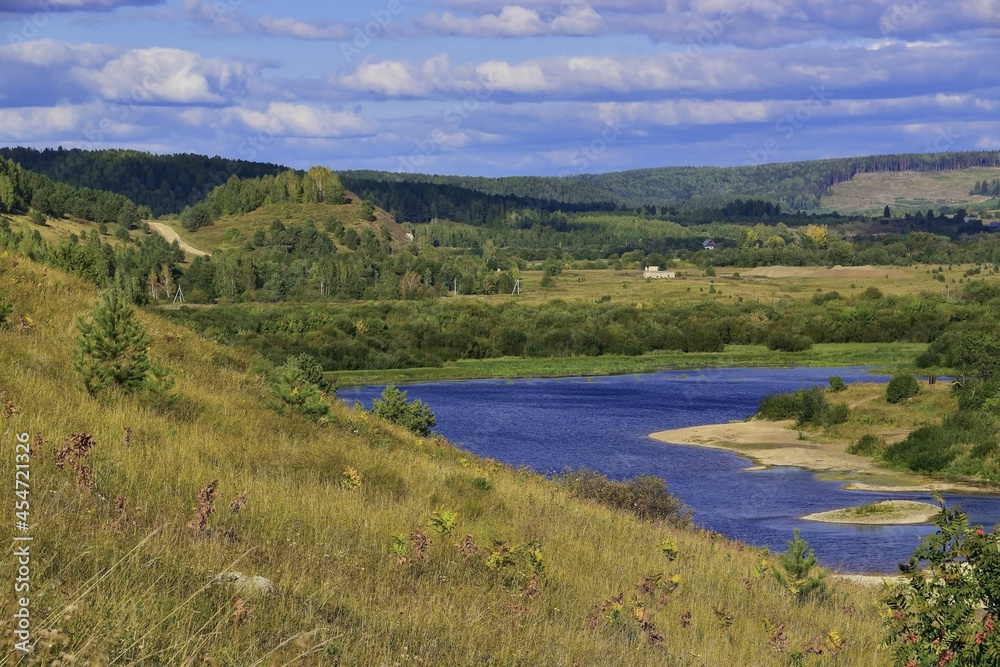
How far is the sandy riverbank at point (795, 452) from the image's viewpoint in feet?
149

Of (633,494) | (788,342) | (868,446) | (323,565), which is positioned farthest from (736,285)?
(323,565)

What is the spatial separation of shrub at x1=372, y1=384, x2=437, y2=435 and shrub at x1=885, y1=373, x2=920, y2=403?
1436 inches

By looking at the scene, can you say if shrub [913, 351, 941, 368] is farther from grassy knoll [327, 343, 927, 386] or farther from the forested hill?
the forested hill

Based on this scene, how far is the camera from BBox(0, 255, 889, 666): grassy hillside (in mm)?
6195

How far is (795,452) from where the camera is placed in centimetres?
5472

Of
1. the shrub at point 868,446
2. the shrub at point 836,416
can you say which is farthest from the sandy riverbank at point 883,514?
the shrub at point 836,416

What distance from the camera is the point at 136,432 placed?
1256 cm

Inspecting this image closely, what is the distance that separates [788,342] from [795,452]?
62061mm

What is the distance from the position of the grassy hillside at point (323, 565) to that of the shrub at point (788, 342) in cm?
9988

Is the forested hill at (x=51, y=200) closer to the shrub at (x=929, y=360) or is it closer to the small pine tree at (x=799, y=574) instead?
the shrub at (x=929, y=360)

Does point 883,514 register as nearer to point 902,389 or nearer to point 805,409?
point 805,409

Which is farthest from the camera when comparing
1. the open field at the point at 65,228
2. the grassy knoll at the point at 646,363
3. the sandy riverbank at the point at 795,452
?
the open field at the point at 65,228

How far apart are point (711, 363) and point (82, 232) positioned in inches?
3938

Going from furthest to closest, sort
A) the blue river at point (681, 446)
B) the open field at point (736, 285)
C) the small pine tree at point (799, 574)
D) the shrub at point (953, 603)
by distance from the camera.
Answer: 1. the open field at point (736, 285)
2. the blue river at point (681, 446)
3. the small pine tree at point (799, 574)
4. the shrub at point (953, 603)
